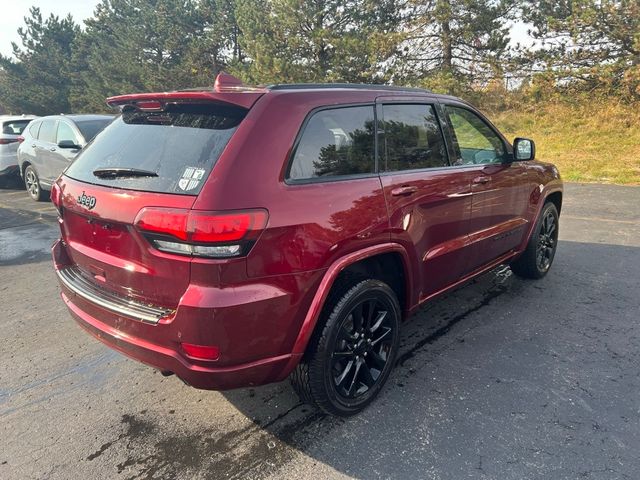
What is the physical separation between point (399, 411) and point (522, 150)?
2.60 m

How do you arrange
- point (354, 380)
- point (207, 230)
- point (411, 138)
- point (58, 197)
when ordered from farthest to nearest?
point (411, 138), point (58, 197), point (354, 380), point (207, 230)

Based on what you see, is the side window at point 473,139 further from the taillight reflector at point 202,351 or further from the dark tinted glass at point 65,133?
the dark tinted glass at point 65,133

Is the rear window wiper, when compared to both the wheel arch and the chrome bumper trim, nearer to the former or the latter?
the chrome bumper trim

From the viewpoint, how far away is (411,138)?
3064 millimetres

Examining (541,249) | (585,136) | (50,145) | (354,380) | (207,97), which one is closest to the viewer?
(207,97)

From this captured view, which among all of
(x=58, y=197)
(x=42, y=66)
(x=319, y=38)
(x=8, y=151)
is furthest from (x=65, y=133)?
(x=42, y=66)

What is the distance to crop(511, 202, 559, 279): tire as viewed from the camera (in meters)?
4.46

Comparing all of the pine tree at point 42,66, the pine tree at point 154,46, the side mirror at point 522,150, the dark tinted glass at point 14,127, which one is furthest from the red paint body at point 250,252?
the pine tree at point 42,66

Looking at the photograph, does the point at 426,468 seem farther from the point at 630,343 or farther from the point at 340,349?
the point at 630,343

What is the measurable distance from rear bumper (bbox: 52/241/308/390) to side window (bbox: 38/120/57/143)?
25.9 feet

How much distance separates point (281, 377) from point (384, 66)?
1926 centimetres

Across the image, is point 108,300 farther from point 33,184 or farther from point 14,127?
point 14,127

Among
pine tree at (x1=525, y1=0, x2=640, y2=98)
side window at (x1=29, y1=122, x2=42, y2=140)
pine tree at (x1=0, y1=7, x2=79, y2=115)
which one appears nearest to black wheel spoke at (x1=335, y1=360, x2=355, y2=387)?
side window at (x1=29, y1=122, x2=42, y2=140)

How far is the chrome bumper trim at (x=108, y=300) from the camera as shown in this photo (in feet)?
7.19
